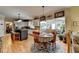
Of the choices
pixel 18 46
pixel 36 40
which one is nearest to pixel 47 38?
pixel 36 40

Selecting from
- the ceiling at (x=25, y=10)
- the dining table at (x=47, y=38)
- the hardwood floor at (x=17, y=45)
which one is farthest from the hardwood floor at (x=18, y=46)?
the ceiling at (x=25, y=10)

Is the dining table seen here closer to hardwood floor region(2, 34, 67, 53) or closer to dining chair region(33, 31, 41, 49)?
dining chair region(33, 31, 41, 49)

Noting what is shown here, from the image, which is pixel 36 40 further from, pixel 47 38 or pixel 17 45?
pixel 17 45

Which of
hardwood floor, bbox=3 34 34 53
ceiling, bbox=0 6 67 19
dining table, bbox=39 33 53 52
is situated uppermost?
ceiling, bbox=0 6 67 19

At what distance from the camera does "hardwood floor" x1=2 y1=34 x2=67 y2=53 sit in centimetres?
193

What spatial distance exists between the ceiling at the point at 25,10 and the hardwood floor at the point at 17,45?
0.35m

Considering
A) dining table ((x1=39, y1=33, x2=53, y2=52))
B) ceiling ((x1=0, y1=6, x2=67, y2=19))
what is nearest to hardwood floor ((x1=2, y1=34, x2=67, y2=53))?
dining table ((x1=39, y1=33, x2=53, y2=52))

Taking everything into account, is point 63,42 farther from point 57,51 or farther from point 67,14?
point 67,14

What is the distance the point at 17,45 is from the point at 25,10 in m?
0.58

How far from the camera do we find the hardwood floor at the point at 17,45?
76.1 inches

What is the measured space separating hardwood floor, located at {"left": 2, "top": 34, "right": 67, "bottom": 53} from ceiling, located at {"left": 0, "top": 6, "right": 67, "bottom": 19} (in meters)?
0.35

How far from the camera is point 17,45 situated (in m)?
1.96

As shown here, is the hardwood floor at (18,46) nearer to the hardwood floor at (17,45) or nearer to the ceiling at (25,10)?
the hardwood floor at (17,45)

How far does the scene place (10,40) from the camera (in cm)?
198
